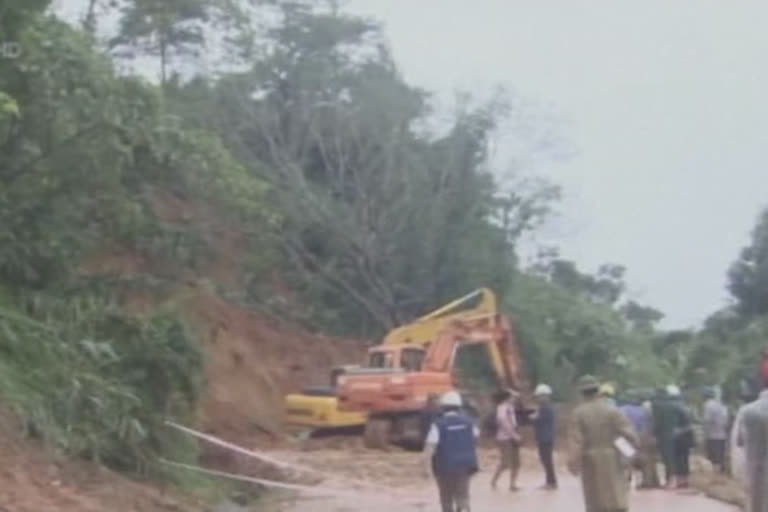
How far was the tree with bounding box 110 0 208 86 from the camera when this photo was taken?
4403 centimetres

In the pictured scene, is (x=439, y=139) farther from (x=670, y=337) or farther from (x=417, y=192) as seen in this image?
(x=670, y=337)

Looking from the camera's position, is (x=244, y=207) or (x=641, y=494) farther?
(x=244, y=207)

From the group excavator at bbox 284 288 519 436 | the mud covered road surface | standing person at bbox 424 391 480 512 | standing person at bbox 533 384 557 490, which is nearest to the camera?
standing person at bbox 424 391 480 512

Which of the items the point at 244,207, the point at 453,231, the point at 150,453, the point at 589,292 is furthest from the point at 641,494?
the point at 589,292

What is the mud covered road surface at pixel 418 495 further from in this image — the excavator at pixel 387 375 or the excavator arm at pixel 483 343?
the excavator arm at pixel 483 343

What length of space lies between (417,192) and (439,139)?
1.94 meters

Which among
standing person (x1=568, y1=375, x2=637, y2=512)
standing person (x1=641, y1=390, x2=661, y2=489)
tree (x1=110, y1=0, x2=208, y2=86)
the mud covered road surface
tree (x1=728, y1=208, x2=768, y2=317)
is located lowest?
the mud covered road surface

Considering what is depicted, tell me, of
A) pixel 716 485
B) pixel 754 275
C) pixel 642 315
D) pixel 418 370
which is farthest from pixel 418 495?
pixel 642 315

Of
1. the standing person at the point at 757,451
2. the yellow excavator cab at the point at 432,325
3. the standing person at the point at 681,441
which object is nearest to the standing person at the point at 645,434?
the standing person at the point at 681,441

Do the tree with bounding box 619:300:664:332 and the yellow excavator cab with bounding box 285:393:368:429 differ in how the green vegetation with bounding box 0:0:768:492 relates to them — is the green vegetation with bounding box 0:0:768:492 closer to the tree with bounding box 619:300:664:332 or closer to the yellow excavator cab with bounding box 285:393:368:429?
the yellow excavator cab with bounding box 285:393:368:429

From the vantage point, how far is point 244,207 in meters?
33.9

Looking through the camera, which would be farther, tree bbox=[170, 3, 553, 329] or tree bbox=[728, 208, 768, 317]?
tree bbox=[728, 208, 768, 317]

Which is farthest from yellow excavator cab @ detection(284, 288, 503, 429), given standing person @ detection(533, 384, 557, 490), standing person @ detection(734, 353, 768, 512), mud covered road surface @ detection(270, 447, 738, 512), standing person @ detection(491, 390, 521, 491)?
standing person @ detection(734, 353, 768, 512)

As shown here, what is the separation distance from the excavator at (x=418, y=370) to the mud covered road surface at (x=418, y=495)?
3423mm
